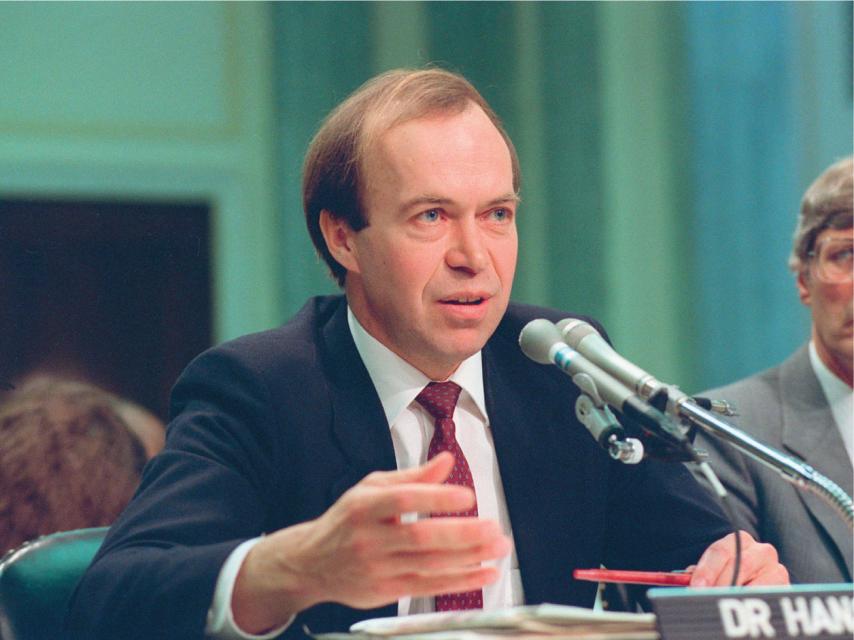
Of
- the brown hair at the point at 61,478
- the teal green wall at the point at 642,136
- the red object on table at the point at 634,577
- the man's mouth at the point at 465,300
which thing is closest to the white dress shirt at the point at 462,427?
the man's mouth at the point at 465,300

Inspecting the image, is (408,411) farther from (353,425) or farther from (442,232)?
(442,232)

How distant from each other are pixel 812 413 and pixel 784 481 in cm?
19

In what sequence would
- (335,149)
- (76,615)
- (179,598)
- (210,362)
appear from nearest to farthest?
(179,598)
(76,615)
(210,362)
(335,149)

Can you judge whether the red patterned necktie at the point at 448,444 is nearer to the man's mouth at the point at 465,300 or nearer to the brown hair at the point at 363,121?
the man's mouth at the point at 465,300

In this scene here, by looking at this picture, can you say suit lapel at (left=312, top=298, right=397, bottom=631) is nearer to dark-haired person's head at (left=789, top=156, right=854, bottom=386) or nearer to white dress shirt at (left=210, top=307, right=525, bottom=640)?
white dress shirt at (left=210, top=307, right=525, bottom=640)

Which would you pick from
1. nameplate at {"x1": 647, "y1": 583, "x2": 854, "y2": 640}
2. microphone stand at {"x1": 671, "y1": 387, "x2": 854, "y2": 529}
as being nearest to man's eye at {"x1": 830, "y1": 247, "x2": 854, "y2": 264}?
microphone stand at {"x1": 671, "y1": 387, "x2": 854, "y2": 529}

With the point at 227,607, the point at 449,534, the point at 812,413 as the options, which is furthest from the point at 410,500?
the point at 812,413

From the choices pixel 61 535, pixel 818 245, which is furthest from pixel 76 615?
pixel 818 245

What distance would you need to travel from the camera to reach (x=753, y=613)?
40.6 inches

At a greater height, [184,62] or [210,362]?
[184,62]

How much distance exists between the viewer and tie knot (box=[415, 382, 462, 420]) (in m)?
1.64

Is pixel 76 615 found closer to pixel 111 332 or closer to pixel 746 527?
pixel 746 527

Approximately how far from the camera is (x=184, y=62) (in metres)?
3.50

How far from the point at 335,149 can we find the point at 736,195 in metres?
2.04
